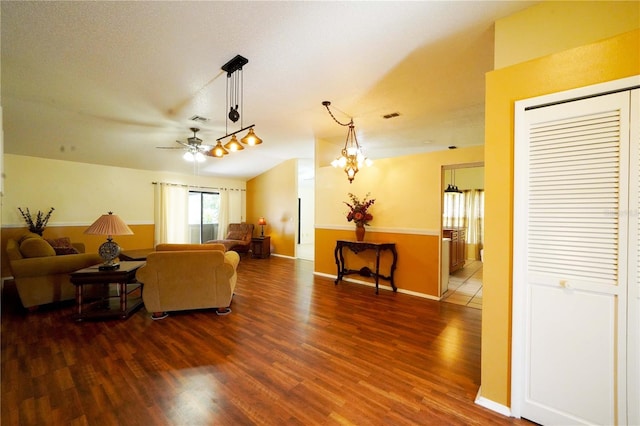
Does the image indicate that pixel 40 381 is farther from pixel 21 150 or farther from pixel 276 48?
pixel 21 150

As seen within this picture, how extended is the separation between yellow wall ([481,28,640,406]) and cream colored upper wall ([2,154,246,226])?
7.54 meters

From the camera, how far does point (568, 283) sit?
5.17 ft

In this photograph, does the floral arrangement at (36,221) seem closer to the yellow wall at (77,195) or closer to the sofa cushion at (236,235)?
the yellow wall at (77,195)

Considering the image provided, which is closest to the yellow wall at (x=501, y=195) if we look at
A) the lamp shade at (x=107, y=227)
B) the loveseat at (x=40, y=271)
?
the lamp shade at (x=107, y=227)

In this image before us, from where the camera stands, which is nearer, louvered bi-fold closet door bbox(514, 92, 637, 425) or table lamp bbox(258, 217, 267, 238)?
louvered bi-fold closet door bbox(514, 92, 637, 425)

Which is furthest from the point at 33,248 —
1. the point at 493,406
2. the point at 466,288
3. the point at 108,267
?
the point at 466,288

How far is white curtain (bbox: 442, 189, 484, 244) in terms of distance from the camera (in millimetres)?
7133

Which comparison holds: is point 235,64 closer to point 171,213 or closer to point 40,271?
point 40,271

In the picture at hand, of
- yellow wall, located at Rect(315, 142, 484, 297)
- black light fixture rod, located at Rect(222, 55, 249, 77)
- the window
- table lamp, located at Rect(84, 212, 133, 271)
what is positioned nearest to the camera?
black light fixture rod, located at Rect(222, 55, 249, 77)

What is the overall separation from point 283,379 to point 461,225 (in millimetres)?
6947

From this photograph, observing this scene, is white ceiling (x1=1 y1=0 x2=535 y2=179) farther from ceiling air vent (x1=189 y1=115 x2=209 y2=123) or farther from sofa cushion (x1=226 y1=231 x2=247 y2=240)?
sofa cushion (x1=226 y1=231 x2=247 y2=240)

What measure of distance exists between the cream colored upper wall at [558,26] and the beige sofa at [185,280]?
3.50 m

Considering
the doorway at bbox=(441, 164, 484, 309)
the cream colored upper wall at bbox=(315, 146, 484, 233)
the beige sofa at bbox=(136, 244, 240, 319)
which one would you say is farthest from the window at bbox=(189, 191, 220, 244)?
the doorway at bbox=(441, 164, 484, 309)

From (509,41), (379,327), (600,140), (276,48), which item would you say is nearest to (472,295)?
(379,327)
